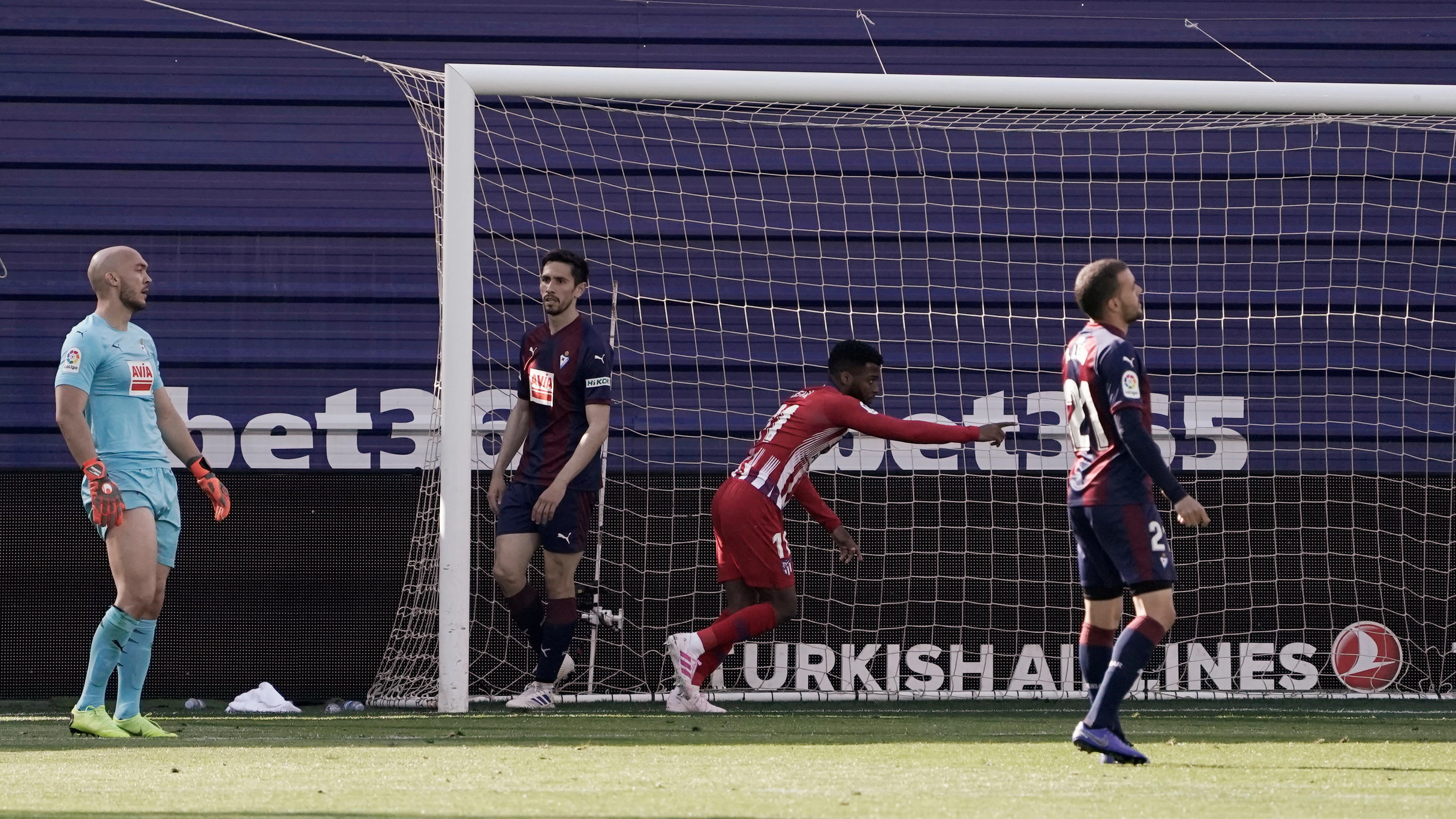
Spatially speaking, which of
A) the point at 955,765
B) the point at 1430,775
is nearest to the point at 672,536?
the point at 955,765

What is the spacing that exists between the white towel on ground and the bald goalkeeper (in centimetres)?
102

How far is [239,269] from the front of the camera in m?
7.75

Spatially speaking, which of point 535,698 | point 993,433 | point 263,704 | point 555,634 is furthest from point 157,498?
point 993,433

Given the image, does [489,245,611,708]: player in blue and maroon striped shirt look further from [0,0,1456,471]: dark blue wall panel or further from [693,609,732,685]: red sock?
[0,0,1456,471]: dark blue wall panel

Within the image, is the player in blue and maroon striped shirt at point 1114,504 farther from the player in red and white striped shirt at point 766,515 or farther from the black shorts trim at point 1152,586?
the player in red and white striped shirt at point 766,515

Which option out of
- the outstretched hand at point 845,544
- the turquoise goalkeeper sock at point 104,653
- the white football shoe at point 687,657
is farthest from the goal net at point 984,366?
the turquoise goalkeeper sock at point 104,653

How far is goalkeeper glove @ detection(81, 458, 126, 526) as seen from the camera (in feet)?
17.8

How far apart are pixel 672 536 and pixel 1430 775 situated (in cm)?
399

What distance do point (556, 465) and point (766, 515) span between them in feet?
3.01

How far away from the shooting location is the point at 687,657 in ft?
21.2

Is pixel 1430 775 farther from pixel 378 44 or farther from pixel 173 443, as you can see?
pixel 378 44

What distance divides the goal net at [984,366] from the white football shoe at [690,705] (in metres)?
1.09

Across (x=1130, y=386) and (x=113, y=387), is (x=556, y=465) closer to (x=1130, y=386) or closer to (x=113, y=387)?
(x=113, y=387)

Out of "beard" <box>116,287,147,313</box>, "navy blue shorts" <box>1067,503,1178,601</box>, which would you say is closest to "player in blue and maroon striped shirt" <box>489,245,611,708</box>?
"beard" <box>116,287,147,313</box>
